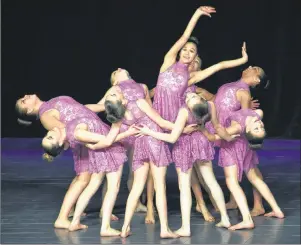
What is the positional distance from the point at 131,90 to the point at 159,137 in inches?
18.9

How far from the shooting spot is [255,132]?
6887 millimetres

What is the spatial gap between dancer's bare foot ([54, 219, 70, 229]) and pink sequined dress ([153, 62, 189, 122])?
1013 millimetres

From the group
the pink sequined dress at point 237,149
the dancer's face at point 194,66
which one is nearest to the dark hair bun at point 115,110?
the pink sequined dress at point 237,149

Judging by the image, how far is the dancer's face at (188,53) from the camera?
6891 millimetres

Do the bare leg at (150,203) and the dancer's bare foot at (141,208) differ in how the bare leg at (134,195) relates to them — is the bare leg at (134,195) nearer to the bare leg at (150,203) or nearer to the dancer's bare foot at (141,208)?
the bare leg at (150,203)

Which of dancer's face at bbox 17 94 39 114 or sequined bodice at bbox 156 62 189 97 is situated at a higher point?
sequined bodice at bbox 156 62 189 97

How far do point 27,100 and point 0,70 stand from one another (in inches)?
190

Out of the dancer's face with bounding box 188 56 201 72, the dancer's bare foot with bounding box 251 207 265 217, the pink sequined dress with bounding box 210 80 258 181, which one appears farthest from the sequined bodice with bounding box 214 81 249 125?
the dancer's bare foot with bounding box 251 207 265 217

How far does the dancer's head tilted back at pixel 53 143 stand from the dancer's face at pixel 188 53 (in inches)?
39.2

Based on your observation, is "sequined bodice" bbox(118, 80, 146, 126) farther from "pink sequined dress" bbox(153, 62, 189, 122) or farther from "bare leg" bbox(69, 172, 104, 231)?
"bare leg" bbox(69, 172, 104, 231)

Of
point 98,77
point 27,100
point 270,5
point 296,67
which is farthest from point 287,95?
point 27,100

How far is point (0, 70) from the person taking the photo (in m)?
11.8

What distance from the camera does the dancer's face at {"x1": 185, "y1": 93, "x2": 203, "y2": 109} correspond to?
6.55 metres

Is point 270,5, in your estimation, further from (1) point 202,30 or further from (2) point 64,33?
(2) point 64,33
